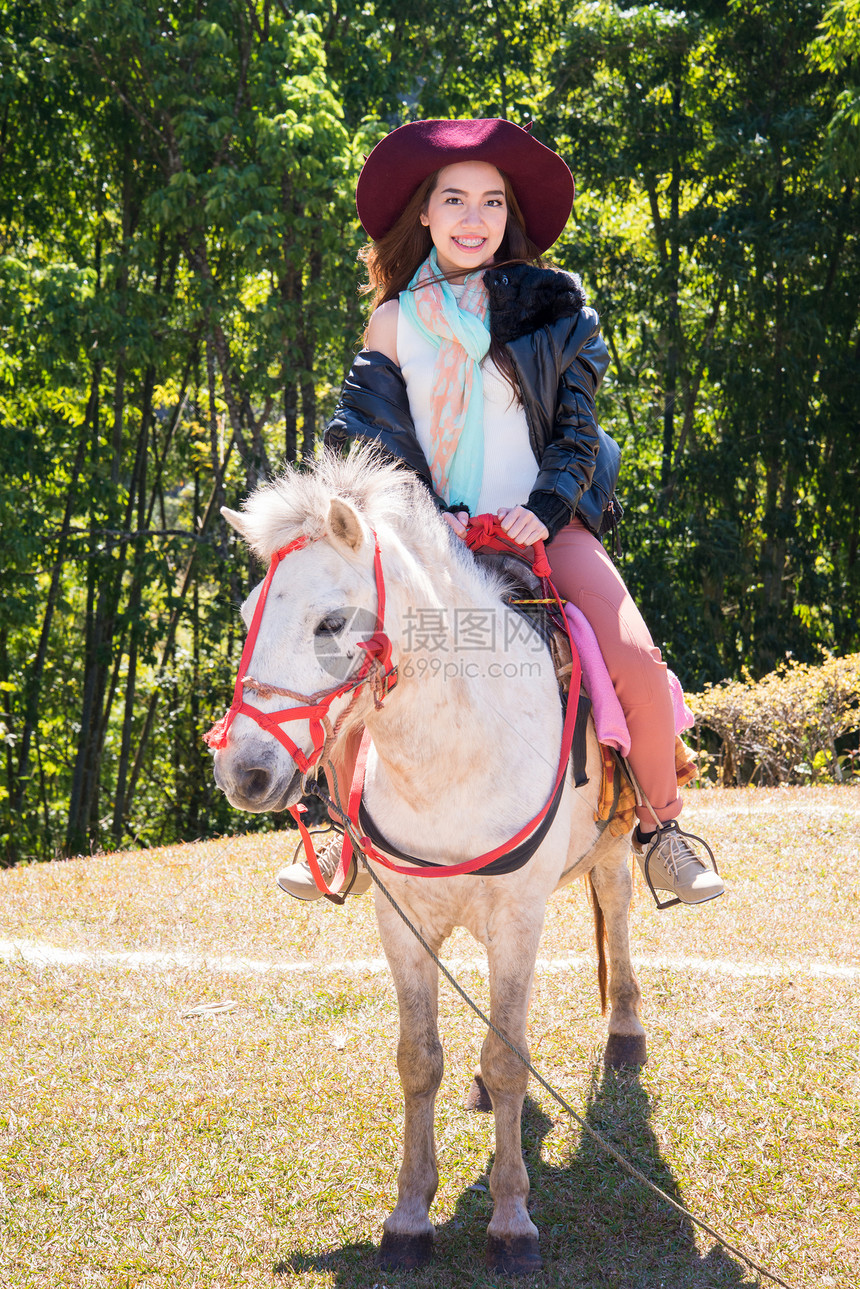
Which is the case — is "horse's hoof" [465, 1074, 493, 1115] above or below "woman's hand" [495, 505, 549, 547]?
below

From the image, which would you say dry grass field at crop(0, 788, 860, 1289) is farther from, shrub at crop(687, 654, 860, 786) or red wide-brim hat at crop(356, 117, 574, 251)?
shrub at crop(687, 654, 860, 786)

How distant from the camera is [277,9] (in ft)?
→ 39.8

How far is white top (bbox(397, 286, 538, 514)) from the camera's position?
290 cm

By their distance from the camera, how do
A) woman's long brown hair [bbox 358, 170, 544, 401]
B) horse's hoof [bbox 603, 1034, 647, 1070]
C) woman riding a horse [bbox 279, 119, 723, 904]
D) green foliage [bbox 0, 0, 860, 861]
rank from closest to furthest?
woman riding a horse [bbox 279, 119, 723, 904] → woman's long brown hair [bbox 358, 170, 544, 401] → horse's hoof [bbox 603, 1034, 647, 1070] → green foliage [bbox 0, 0, 860, 861]

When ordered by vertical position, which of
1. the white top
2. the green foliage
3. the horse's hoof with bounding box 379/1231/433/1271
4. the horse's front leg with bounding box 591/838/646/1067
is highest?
the green foliage

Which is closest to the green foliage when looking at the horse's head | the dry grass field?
the dry grass field

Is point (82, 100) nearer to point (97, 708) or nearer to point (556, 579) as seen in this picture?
point (97, 708)

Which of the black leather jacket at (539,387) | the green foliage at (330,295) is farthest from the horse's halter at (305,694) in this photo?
the green foliage at (330,295)

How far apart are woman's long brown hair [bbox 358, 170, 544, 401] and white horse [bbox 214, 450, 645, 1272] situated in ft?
3.57

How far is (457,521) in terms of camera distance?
2.69 metres

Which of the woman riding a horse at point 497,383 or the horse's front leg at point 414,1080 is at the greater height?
the woman riding a horse at point 497,383

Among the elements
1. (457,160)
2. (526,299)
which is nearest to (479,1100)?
(526,299)

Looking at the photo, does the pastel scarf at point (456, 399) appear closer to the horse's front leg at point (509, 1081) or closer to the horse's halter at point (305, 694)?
the horse's halter at point (305, 694)

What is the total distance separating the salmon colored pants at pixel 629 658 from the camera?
114 inches
